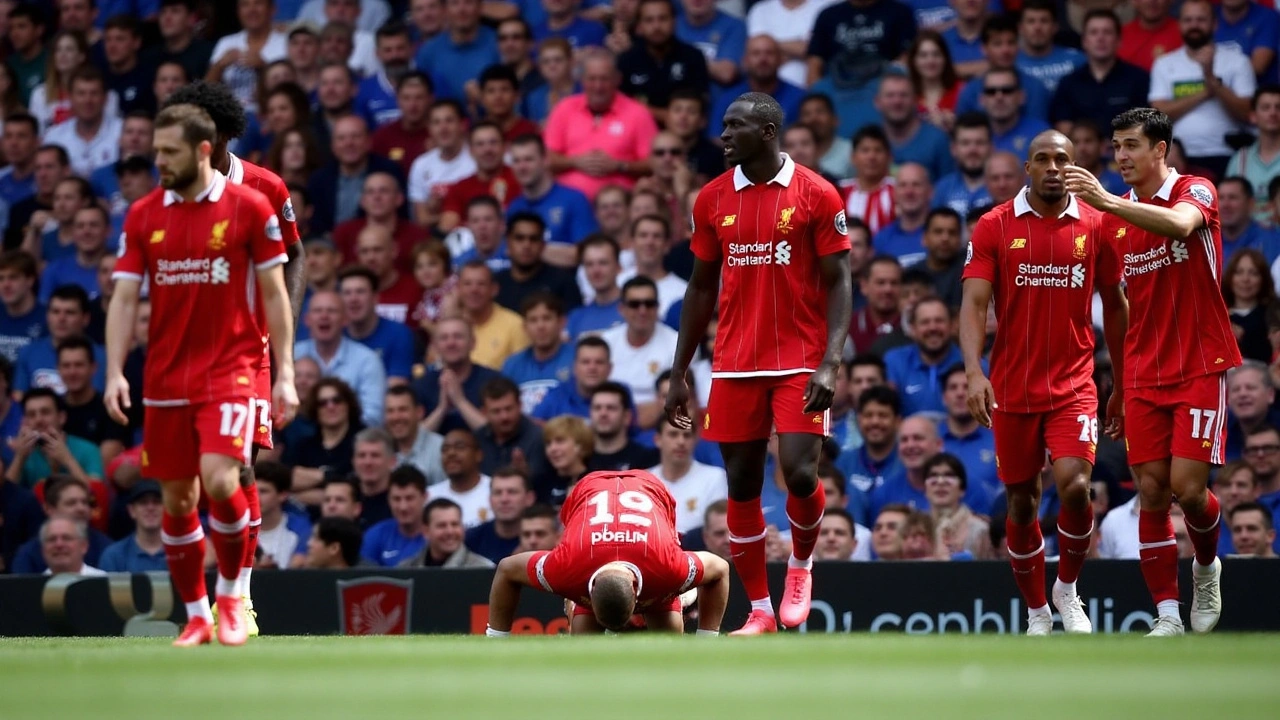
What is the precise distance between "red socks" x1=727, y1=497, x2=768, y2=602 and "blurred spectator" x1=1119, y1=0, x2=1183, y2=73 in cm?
801

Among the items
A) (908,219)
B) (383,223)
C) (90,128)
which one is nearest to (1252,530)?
(908,219)

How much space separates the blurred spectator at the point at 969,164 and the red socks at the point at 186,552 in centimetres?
843

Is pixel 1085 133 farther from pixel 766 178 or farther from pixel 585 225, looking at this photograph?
pixel 766 178

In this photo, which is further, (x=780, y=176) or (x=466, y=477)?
(x=466, y=477)

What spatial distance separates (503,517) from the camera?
14.0 meters

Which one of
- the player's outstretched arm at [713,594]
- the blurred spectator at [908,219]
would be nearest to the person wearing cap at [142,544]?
the player's outstretched arm at [713,594]

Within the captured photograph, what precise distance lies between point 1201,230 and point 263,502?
292 inches

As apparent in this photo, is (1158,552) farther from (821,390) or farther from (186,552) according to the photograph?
(186,552)

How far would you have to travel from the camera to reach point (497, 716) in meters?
5.82

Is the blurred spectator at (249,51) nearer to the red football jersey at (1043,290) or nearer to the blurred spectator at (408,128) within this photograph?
the blurred spectator at (408,128)

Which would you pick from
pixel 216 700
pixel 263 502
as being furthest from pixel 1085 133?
pixel 216 700

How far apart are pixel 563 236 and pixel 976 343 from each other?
732cm

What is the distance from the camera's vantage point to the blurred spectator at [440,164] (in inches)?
703

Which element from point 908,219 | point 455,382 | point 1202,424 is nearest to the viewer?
point 1202,424
